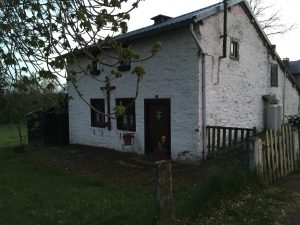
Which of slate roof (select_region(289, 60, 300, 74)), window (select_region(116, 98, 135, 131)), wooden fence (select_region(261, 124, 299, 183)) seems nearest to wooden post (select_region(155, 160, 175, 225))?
wooden fence (select_region(261, 124, 299, 183))

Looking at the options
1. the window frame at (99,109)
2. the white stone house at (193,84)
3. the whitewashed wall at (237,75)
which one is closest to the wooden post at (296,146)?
the white stone house at (193,84)

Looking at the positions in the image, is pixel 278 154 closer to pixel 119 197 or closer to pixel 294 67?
pixel 119 197

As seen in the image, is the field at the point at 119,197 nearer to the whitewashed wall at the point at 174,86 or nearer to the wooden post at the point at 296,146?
the whitewashed wall at the point at 174,86

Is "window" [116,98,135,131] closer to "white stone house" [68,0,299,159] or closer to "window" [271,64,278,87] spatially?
"white stone house" [68,0,299,159]

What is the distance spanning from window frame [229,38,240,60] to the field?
512 cm

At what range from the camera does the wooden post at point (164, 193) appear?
5.20m

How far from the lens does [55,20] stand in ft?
13.8

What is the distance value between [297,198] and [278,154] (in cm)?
169

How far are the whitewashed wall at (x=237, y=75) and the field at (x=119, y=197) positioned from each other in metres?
3.02

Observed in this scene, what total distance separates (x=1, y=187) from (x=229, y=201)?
21.5 feet

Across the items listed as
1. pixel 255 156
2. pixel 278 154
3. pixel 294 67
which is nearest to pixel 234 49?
pixel 278 154

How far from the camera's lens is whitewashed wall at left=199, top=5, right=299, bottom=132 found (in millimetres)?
12156

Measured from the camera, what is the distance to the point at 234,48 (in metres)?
13.8

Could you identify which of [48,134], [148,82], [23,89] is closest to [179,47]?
[148,82]
